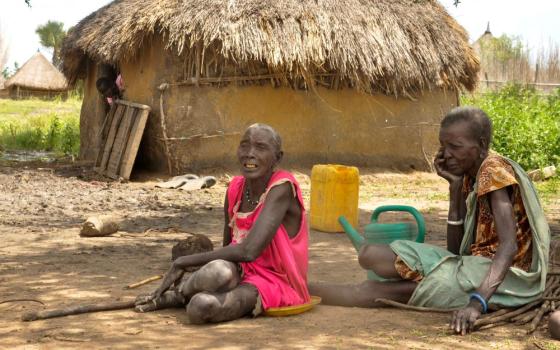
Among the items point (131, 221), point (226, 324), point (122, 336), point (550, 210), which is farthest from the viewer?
point (550, 210)

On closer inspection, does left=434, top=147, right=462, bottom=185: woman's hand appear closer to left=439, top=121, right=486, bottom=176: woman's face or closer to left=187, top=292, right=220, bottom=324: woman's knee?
left=439, top=121, right=486, bottom=176: woman's face

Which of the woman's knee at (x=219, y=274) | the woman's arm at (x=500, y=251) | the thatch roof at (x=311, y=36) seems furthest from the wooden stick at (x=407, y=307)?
the thatch roof at (x=311, y=36)

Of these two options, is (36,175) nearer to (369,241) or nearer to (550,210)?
(550,210)

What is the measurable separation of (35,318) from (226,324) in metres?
0.86

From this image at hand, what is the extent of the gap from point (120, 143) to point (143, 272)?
18.8 feet

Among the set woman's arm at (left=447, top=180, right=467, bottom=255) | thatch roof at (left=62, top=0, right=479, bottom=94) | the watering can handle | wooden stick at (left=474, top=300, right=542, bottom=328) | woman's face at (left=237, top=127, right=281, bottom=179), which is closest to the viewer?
wooden stick at (left=474, top=300, right=542, bottom=328)

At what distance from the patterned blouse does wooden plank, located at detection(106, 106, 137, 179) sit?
6932mm

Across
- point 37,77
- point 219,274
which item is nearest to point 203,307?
point 219,274

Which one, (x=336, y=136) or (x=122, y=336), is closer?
(x=122, y=336)

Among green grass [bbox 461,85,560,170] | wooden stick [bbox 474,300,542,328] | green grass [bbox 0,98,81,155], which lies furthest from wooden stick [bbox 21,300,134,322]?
green grass [bbox 0,98,81,155]

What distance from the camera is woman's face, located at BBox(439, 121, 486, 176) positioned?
3.51 metres

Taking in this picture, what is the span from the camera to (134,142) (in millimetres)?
9891

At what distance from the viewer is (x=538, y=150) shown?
432 inches

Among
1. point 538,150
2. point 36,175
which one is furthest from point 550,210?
point 36,175
